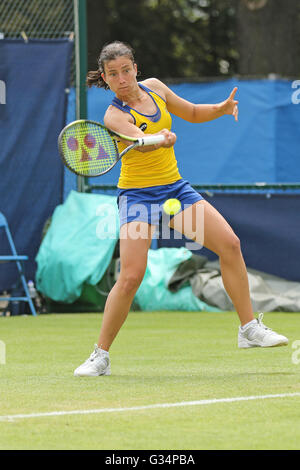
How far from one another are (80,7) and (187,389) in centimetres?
698

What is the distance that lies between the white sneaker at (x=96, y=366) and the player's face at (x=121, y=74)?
4.88 ft

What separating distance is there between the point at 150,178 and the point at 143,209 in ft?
0.72

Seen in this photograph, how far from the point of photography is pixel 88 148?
577 centimetres

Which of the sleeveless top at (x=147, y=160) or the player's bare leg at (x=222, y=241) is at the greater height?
the sleeveless top at (x=147, y=160)

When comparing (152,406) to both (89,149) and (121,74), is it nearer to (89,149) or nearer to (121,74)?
(89,149)

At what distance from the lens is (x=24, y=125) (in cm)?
1099

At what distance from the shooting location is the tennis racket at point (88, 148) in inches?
224

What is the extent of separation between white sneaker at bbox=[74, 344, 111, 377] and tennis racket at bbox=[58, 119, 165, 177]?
1026 mm

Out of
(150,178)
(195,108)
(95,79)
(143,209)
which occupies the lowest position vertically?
(143,209)

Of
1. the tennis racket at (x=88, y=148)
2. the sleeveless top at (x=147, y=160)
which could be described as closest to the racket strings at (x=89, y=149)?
the tennis racket at (x=88, y=148)

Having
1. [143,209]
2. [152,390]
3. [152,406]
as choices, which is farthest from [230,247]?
[152,406]

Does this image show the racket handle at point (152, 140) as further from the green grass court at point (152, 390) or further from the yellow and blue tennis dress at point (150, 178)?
the green grass court at point (152, 390)

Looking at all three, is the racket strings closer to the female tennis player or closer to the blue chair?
the female tennis player

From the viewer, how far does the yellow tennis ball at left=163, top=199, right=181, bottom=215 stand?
5.72 m
